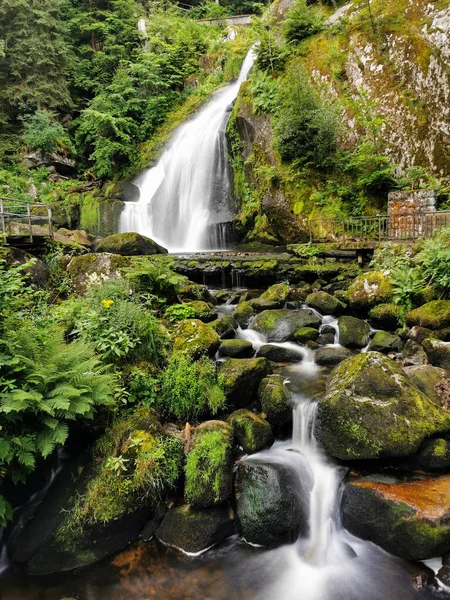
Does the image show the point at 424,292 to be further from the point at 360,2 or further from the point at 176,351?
the point at 360,2

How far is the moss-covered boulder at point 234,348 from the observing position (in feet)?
22.7

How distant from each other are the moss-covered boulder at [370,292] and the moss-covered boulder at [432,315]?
1095 millimetres

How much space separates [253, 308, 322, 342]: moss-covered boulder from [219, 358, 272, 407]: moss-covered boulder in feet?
6.76

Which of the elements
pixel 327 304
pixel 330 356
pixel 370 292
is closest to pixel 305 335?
pixel 330 356

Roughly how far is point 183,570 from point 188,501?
0.65m

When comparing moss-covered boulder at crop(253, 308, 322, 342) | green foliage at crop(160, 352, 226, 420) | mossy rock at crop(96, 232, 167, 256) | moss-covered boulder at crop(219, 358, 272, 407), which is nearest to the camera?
green foliage at crop(160, 352, 226, 420)

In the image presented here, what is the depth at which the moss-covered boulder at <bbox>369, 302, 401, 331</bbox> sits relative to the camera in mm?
8094

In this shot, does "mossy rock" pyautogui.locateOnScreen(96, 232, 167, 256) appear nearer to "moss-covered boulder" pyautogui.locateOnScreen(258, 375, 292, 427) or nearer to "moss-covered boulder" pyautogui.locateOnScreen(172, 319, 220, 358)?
"moss-covered boulder" pyautogui.locateOnScreen(172, 319, 220, 358)

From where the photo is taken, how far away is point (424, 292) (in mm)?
7949

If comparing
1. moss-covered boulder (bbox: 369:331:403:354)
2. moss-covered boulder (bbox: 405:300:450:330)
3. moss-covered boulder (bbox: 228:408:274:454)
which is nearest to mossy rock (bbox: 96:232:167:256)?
moss-covered boulder (bbox: 369:331:403:354)

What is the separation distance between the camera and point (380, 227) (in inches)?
442

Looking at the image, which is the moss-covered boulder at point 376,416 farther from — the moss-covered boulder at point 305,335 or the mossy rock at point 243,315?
the mossy rock at point 243,315

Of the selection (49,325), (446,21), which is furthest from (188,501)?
(446,21)

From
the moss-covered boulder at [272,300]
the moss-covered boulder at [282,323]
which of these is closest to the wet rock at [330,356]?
the moss-covered boulder at [282,323]
